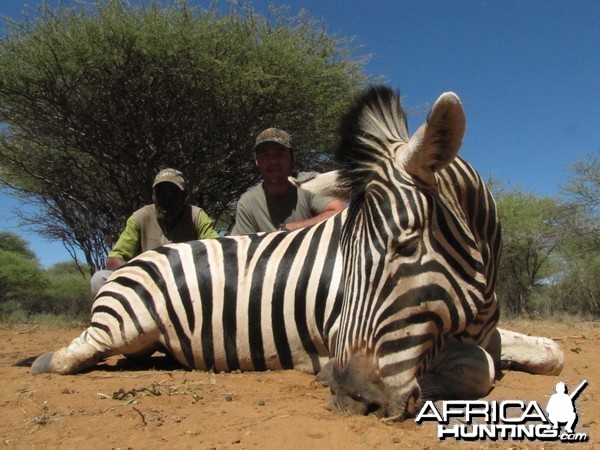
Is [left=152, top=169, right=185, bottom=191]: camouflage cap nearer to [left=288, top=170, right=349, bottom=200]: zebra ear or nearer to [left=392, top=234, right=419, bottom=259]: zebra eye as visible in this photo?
[left=288, top=170, right=349, bottom=200]: zebra ear

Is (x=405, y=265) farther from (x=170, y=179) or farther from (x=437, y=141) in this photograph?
(x=170, y=179)

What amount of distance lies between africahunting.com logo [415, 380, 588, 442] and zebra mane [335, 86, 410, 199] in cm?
90

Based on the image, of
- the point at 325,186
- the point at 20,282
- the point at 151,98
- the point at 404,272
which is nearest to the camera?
the point at 404,272

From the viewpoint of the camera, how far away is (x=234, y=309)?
130 inches

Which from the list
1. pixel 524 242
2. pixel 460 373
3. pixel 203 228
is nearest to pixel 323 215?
pixel 203 228

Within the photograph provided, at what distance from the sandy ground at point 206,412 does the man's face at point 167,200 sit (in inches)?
66.1

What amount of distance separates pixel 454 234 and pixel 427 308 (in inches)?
13.5

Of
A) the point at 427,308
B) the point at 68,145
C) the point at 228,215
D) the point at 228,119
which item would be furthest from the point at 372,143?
the point at 228,215

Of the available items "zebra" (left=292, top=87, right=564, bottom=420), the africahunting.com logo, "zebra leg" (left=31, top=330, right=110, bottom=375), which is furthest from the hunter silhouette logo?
"zebra leg" (left=31, top=330, right=110, bottom=375)

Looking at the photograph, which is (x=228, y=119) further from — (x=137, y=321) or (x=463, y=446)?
(x=463, y=446)

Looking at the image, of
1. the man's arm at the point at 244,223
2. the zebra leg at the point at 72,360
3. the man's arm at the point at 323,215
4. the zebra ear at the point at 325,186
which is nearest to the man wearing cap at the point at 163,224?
the man's arm at the point at 244,223

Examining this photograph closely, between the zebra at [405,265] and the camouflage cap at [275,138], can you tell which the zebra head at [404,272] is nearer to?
the zebra at [405,265]

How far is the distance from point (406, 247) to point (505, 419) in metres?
0.70

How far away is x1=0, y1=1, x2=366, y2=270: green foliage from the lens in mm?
8648
